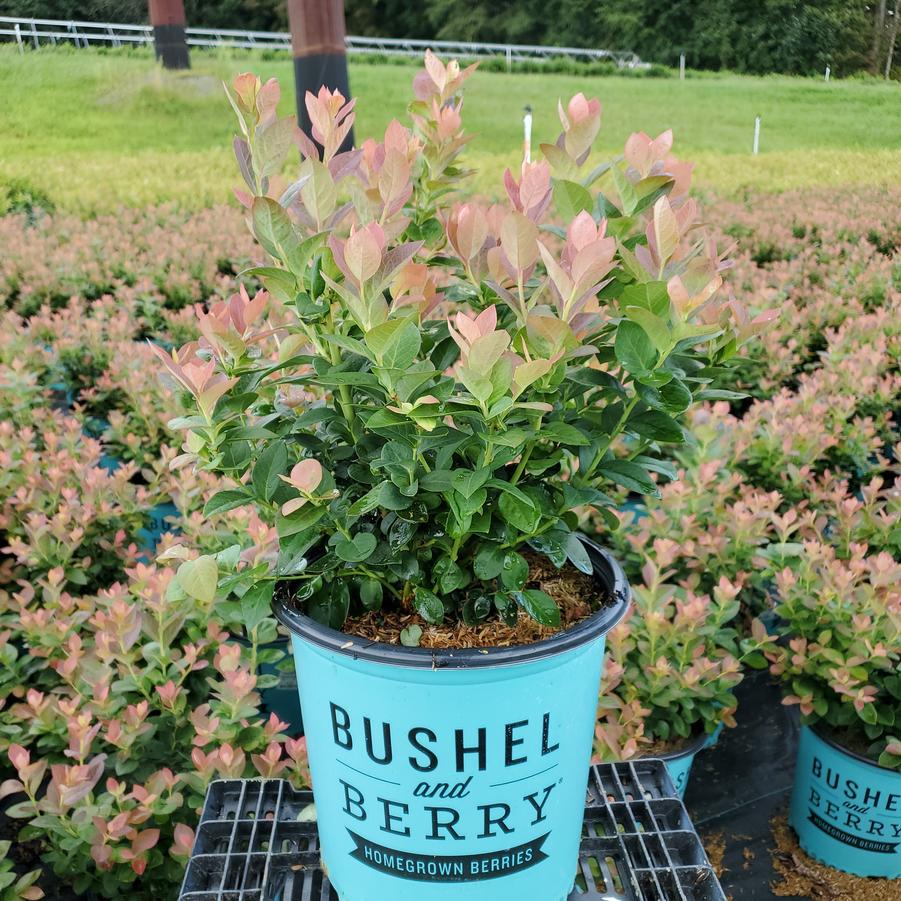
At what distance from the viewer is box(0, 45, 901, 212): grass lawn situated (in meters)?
5.55

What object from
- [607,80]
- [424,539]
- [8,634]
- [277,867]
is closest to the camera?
[424,539]

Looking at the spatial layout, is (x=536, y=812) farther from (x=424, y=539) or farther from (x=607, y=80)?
(x=607, y=80)

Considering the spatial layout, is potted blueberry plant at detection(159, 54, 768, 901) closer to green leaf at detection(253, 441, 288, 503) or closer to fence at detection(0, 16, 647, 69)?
green leaf at detection(253, 441, 288, 503)

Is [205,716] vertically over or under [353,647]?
under

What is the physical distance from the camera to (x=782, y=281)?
4.26 m

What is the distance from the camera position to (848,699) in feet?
6.10

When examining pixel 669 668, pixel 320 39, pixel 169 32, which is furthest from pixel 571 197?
pixel 169 32

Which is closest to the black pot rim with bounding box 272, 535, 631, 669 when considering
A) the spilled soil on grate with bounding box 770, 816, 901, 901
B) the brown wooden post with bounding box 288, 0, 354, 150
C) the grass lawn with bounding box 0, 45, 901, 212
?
the spilled soil on grate with bounding box 770, 816, 901, 901

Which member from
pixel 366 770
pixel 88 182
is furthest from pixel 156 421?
pixel 88 182

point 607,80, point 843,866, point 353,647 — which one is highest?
point 607,80

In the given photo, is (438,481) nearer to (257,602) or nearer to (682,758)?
(257,602)

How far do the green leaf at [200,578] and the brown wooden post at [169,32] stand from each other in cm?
831

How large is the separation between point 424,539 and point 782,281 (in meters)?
3.85

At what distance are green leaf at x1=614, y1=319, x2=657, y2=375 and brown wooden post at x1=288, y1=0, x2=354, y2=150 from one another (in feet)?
19.7
